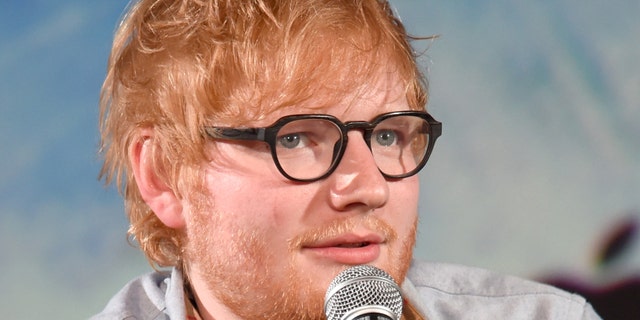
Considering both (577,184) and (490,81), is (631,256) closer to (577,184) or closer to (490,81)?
(577,184)

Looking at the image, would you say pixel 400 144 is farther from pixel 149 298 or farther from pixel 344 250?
pixel 149 298

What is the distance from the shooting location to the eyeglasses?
163 cm

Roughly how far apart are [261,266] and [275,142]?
Result: 240mm

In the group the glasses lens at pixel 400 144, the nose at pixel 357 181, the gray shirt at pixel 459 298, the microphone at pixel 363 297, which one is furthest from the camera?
the gray shirt at pixel 459 298

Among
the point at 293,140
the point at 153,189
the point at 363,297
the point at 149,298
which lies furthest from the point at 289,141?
the point at 149,298

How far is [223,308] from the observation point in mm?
1835

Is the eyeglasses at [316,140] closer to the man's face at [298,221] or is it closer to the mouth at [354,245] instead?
the man's face at [298,221]

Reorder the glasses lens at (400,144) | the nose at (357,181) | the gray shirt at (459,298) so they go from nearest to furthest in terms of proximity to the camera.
Answer: the nose at (357,181) < the glasses lens at (400,144) < the gray shirt at (459,298)

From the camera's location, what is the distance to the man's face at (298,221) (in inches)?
64.1

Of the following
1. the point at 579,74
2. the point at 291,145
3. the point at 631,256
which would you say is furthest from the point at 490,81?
the point at 291,145

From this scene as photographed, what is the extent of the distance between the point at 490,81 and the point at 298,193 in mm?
1097

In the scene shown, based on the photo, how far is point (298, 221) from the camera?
1.63m

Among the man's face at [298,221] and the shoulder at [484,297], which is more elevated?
the man's face at [298,221]

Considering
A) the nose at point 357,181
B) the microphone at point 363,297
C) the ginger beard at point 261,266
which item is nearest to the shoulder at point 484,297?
the ginger beard at point 261,266
